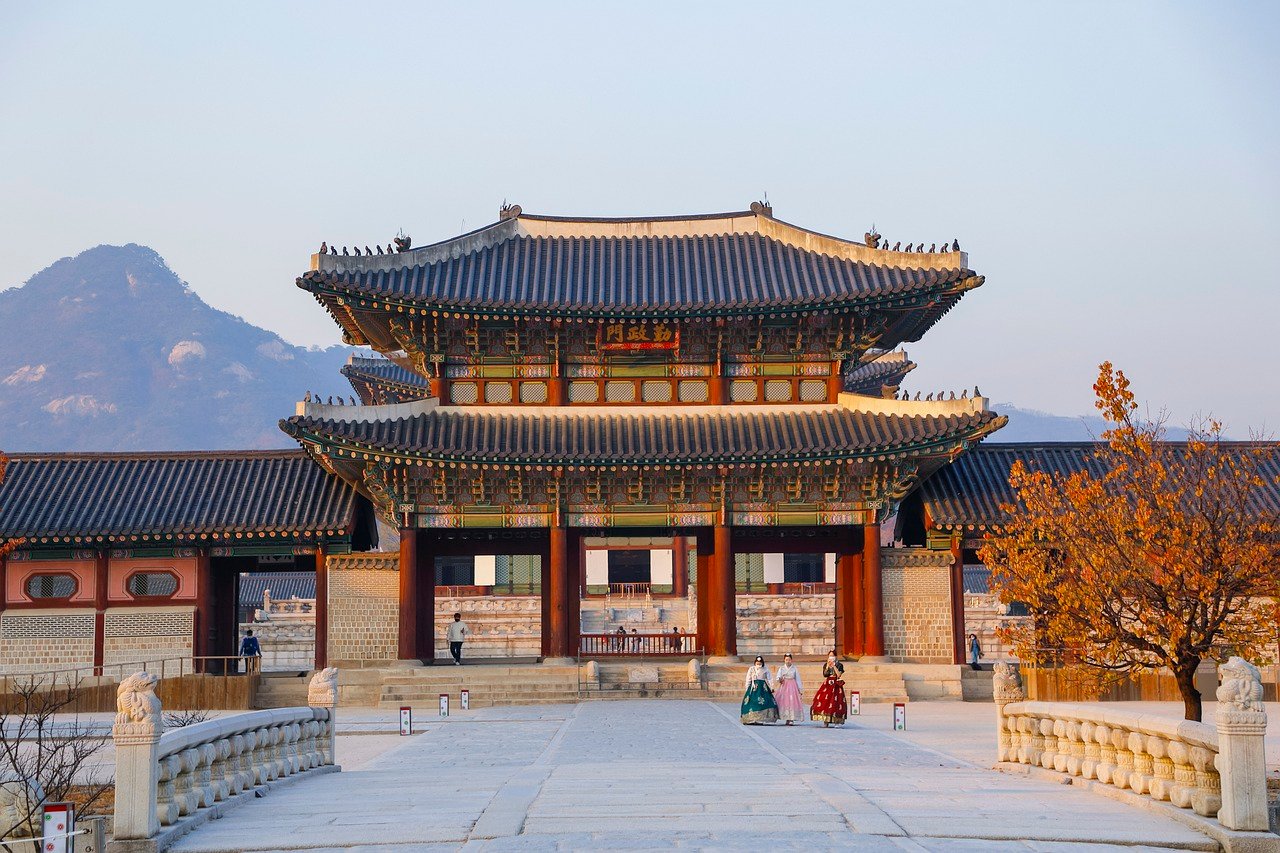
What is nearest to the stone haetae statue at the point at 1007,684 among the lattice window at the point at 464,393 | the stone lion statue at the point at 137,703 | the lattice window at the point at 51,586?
the stone lion statue at the point at 137,703

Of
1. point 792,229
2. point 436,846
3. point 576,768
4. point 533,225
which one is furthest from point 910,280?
point 436,846

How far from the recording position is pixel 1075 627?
20250 millimetres

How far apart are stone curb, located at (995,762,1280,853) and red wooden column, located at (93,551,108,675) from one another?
25217 millimetres

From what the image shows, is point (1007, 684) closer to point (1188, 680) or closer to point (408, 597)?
point (1188, 680)

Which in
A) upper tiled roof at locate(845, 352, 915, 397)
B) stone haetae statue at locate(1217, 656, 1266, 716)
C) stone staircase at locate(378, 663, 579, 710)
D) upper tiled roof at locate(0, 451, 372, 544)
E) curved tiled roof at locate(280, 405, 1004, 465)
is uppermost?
upper tiled roof at locate(845, 352, 915, 397)

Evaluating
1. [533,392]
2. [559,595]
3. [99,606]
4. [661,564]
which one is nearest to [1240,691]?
[559,595]

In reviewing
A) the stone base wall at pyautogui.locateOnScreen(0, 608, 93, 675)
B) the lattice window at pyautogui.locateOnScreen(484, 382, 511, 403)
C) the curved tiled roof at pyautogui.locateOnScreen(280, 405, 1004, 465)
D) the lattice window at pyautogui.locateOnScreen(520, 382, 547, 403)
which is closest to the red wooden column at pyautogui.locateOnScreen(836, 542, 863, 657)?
the curved tiled roof at pyautogui.locateOnScreen(280, 405, 1004, 465)

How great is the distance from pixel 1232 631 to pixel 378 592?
22.0 m

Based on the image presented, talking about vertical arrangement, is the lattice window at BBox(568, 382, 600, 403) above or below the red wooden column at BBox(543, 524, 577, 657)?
above

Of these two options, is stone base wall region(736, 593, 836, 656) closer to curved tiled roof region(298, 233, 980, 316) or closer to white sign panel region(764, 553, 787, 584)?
white sign panel region(764, 553, 787, 584)

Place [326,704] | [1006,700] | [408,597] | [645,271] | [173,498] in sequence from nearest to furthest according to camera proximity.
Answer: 1. [1006,700]
2. [326,704]
3. [408,597]
4. [173,498]
5. [645,271]

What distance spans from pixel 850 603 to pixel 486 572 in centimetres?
2329

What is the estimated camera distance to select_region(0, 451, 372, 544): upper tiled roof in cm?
3522

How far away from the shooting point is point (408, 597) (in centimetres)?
3538
